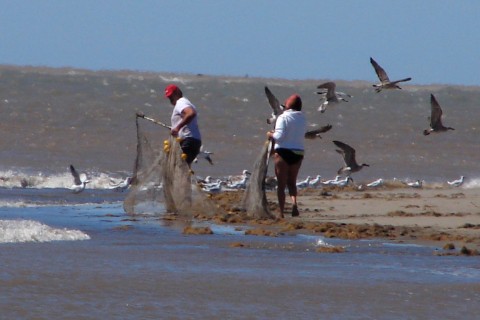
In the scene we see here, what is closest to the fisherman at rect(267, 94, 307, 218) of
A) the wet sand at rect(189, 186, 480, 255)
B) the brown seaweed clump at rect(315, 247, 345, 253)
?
the wet sand at rect(189, 186, 480, 255)

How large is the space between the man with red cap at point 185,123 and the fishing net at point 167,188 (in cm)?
10

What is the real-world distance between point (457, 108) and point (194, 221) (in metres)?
32.7

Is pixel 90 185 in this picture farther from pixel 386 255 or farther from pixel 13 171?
pixel 386 255

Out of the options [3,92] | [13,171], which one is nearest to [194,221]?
[13,171]

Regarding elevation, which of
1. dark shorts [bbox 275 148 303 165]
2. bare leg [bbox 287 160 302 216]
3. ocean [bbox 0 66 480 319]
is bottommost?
ocean [bbox 0 66 480 319]

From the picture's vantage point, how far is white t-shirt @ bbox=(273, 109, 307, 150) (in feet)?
39.3

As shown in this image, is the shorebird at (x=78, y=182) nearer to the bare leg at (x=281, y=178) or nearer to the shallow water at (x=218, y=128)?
the shallow water at (x=218, y=128)

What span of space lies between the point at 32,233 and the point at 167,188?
10.5 feet

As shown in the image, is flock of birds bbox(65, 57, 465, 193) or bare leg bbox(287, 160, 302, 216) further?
flock of birds bbox(65, 57, 465, 193)

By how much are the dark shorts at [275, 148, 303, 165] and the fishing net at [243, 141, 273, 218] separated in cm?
29

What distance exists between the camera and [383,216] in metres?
12.2

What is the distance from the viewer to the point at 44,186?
1736 cm

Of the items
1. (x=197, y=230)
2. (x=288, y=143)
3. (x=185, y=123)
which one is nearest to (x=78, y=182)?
(x=185, y=123)

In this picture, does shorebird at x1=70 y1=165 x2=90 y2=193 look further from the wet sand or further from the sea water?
the sea water
